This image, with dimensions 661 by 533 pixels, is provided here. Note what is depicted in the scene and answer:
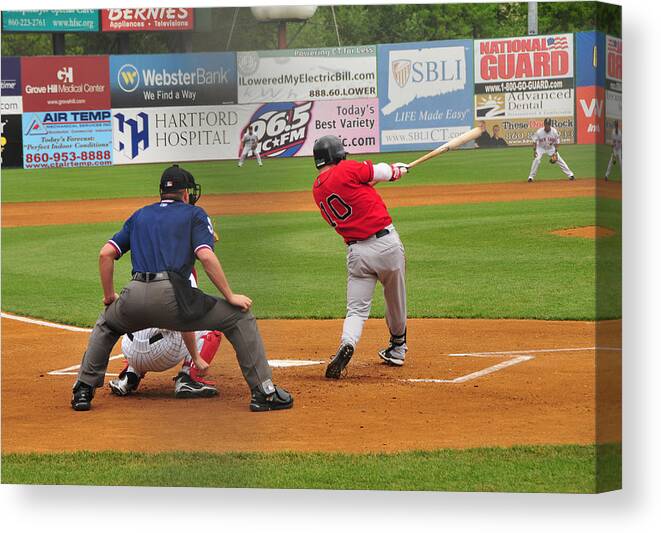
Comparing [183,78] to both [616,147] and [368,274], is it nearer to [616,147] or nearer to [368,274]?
[368,274]

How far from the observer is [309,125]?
237 inches

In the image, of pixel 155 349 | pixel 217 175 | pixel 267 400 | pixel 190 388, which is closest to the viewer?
pixel 217 175

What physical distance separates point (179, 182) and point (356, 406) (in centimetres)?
155

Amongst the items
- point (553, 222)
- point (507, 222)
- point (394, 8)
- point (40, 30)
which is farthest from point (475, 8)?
point (507, 222)

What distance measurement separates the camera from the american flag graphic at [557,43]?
5.34m

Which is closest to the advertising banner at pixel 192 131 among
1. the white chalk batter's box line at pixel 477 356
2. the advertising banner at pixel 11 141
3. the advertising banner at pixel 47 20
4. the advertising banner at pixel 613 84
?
the advertising banner at pixel 47 20

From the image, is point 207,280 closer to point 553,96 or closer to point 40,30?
point 40,30

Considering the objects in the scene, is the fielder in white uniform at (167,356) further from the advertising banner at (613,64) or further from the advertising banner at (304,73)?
the advertising banner at (613,64)

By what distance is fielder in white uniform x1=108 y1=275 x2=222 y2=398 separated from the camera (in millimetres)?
6102

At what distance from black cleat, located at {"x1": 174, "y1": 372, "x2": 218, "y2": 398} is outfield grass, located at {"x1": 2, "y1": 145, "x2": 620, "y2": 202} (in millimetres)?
1079

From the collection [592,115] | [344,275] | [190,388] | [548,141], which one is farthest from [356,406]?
[344,275]

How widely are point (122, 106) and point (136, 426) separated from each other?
5.68 ft

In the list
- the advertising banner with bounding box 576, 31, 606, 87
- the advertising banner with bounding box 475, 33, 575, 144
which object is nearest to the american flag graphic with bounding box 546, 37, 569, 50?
the advertising banner with bounding box 475, 33, 575, 144

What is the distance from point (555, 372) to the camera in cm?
649
